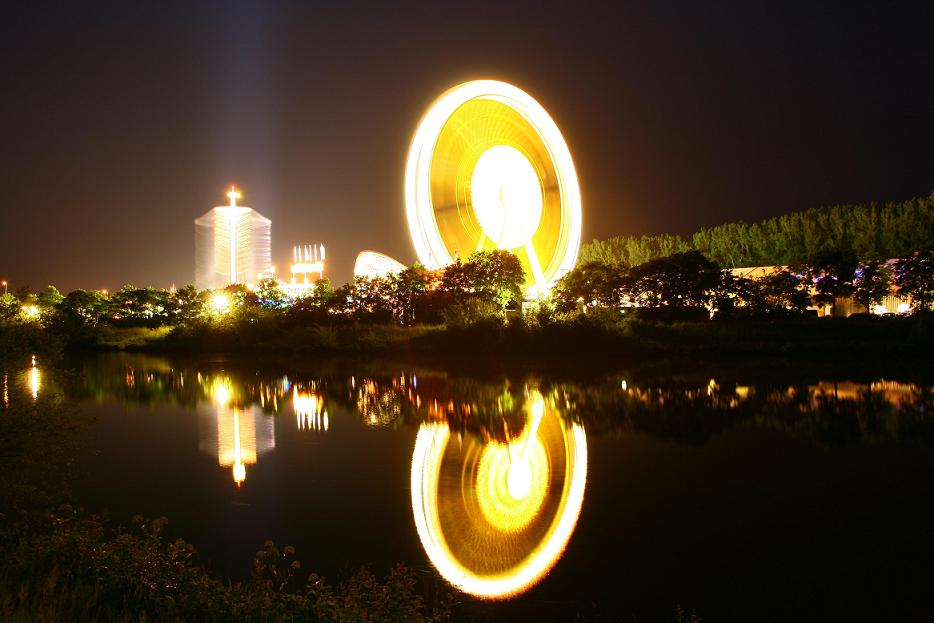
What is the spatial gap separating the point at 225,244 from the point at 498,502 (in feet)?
169

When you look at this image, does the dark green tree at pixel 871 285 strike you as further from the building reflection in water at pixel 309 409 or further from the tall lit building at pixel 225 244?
the tall lit building at pixel 225 244

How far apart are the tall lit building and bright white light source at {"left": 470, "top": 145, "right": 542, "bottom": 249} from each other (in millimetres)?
33220

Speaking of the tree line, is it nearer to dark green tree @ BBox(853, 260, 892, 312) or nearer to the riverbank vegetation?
dark green tree @ BBox(853, 260, 892, 312)

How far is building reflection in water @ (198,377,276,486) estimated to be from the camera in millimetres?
11241

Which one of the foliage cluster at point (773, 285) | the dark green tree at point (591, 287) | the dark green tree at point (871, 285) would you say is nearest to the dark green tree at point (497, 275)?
the foliage cluster at point (773, 285)

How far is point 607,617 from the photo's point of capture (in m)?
5.36

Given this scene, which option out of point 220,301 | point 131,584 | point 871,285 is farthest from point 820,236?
point 131,584

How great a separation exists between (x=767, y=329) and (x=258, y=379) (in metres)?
15.8

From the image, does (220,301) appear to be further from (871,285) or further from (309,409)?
(871,285)

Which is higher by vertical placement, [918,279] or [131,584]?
[918,279]

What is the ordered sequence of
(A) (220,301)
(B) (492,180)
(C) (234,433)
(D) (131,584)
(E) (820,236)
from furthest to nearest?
(E) (820,236), (A) (220,301), (B) (492,180), (C) (234,433), (D) (131,584)

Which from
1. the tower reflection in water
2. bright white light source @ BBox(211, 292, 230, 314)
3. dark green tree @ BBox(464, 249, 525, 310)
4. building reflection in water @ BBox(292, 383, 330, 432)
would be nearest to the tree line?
dark green tree @ BBox(464, 249, 525, 310)

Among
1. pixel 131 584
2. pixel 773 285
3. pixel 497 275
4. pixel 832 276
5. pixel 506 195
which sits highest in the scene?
pixel 506 195

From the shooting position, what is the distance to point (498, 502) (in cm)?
834
